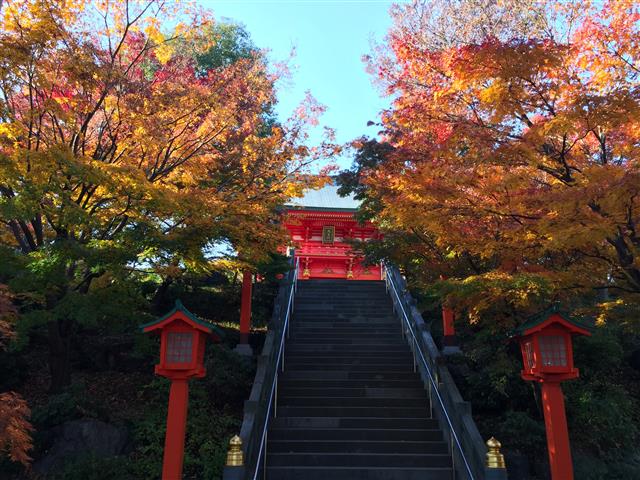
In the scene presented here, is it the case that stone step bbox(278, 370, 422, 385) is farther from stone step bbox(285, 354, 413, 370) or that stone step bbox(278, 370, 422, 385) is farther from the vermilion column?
the vermilion column

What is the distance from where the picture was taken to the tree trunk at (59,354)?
9781 millimetres

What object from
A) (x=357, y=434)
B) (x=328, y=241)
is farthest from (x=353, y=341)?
(x=328, y=241)

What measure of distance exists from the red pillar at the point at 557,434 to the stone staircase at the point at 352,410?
75.7 inches

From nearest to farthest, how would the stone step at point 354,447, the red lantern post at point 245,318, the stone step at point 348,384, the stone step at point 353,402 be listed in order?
the stone step at point 354,447, the stone step at point 353,402, the stone step at point 348,384, the red lantern post at point 245,318

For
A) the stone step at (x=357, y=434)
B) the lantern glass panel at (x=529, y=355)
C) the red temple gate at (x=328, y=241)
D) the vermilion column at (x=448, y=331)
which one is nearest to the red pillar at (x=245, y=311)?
the stone step at (x=357, y=434)

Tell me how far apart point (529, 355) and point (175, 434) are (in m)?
5.08

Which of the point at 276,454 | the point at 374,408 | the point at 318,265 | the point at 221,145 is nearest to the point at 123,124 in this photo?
the point at 221,145

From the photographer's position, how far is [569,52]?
7.08 metres

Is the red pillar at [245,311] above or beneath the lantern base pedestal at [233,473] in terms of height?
above

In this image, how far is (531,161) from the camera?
7.04m

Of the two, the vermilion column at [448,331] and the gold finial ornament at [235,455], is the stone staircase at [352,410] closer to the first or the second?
the vermilion column at [448,331]

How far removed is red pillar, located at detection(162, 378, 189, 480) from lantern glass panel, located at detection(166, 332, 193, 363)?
302 millimetres

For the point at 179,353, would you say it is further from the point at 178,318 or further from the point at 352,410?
the point at 352,410

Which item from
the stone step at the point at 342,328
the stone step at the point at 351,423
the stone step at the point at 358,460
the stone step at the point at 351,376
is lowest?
the stone step at the point at 358,460
